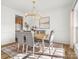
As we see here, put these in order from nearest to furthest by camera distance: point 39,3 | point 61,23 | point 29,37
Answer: point 29,37 → point 39,3 → point 61,23

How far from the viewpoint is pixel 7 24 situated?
5363mm

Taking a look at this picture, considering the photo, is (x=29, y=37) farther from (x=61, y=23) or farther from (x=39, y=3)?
(x=61, y=23)

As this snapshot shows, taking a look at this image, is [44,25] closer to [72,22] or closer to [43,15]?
[43,15]

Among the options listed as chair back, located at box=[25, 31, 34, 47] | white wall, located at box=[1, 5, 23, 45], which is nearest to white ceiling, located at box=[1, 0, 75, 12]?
white wall, located at box=[1, 5, 23, 45]

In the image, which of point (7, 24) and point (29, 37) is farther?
point (7, 24)

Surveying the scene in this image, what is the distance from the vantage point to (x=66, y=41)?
5820 mm

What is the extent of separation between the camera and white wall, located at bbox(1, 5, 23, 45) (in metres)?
5.04

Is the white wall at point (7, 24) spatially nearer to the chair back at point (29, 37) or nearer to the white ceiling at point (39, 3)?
the white ceiling at point (39, 3)

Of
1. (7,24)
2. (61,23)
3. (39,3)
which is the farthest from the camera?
(61,23)

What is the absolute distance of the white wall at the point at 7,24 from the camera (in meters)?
5.04

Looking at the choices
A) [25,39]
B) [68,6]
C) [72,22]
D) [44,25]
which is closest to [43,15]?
[44,25]

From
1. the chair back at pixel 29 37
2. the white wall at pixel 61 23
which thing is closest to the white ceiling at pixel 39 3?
the white wall at pixel 61 23

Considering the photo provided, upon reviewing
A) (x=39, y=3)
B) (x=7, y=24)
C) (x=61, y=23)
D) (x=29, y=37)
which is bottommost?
(x=29, y=37)

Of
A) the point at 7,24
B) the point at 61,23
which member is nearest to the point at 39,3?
the point at 61,23
